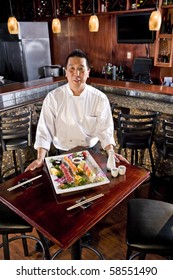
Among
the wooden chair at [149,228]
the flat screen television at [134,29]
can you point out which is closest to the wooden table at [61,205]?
the wooden chair at [149,228]

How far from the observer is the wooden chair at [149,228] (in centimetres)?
147

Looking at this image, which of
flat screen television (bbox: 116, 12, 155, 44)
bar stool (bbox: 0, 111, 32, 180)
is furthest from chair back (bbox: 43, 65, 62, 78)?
bar stool (bbox: 0, 111, 32, 180)

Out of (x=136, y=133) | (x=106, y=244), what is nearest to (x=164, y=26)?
(x=136, y=133)

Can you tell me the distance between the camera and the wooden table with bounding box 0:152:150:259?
1.25 metres

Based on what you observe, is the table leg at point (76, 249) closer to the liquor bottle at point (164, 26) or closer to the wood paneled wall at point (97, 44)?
the liquor bottle at point (164, 26)

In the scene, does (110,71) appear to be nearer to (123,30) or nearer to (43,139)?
(123,30)

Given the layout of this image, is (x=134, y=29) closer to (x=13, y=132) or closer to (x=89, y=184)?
(x=13, y=132)

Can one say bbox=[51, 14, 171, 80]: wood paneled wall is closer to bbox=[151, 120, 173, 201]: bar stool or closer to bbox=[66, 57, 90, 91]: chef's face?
bbox=[151, 120, 173, 201]: bar stool

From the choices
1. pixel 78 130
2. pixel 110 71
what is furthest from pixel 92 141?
pixel 110 71

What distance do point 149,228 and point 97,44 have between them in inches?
233

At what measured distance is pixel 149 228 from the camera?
156 centimetres

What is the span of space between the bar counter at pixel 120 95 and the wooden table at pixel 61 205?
1.60 m

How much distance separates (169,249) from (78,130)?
1.20 m

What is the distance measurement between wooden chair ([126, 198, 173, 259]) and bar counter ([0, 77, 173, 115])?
5.14ft
